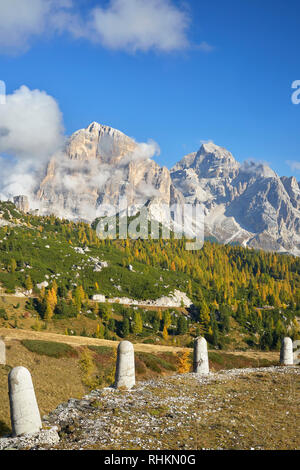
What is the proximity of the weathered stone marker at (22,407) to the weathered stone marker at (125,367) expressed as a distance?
848 cm

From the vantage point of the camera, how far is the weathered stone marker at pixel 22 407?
679 inches

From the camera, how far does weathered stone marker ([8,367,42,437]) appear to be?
17250mm

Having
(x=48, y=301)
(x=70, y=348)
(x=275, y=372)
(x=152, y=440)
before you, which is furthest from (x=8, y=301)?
(x=152, y=440)

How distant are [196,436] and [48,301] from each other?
110m

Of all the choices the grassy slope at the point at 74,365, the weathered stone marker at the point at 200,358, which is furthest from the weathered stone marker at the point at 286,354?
the grassy slope at the point at 74,365

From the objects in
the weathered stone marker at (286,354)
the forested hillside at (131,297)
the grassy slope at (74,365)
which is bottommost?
the grassy slope at (74,365)

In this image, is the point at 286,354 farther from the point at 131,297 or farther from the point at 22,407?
the point at 131,297

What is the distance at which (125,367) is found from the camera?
25.5m

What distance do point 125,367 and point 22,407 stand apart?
9393mm

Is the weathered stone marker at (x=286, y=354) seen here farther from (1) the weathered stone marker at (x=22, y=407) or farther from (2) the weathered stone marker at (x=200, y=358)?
(1) the weathered stone marker at (x=22, y=407)

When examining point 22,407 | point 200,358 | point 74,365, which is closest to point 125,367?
point 22,407

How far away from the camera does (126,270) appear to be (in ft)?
621
